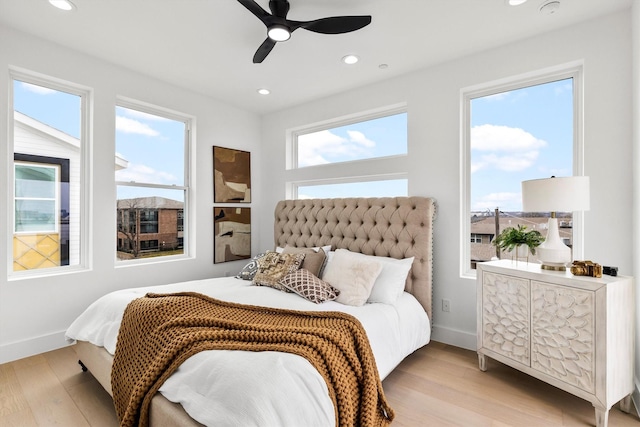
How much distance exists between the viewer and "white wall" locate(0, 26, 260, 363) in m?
2.54

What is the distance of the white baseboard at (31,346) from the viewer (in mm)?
2536

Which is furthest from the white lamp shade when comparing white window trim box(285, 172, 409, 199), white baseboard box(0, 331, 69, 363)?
white baseboard box(0, 331, 69, 363)

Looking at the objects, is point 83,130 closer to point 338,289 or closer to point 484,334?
point 338,289

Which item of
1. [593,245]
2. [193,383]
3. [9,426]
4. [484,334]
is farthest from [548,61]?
[9,426]

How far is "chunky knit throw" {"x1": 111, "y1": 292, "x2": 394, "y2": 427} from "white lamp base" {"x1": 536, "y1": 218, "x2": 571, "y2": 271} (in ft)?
4.44


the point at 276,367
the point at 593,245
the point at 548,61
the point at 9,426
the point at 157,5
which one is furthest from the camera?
the point at 548,61

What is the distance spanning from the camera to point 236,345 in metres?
1.49

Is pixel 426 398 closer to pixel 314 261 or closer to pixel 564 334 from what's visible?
pixel 564 334

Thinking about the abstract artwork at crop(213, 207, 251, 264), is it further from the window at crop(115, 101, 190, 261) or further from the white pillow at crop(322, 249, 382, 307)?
the white pillow at crop(322, 249, 382, 307)

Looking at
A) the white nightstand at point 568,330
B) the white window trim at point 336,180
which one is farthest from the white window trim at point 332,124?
the white nightstand at point 568,330

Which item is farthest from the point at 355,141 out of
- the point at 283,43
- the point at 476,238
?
the point at 476,238

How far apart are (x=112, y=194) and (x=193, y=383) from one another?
2.42m

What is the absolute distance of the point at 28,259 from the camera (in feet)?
8.91

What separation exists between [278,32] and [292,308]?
1809mm
